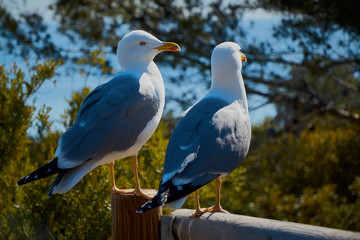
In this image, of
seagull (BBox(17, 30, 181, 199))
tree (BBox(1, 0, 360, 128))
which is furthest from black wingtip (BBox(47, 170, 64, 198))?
tree (BBox(1, 0, 360, 128))

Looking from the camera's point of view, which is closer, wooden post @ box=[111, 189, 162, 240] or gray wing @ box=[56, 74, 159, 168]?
gray wing @ box=[56, 74, 159, 168]

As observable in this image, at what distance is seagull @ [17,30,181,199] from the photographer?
2250 mm

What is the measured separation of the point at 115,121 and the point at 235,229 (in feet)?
2.66

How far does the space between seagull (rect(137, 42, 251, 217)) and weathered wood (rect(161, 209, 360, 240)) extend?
0.10m

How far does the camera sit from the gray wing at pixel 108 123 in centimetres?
229

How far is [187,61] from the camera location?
20.4 feet

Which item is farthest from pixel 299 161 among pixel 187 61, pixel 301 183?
pixel 187 61

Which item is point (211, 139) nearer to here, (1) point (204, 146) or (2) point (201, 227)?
(1) point (204, 146)

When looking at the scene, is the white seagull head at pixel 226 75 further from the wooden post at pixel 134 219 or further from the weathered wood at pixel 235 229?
the wooden post at pixel 134 219

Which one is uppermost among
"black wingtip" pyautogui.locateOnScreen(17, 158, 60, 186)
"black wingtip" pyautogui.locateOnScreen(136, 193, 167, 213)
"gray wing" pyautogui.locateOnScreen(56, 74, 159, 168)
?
"gray wing" pyautogui.locateOnScreen(56, 74, 159, 168)

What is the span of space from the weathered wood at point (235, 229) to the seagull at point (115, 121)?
0.80ft

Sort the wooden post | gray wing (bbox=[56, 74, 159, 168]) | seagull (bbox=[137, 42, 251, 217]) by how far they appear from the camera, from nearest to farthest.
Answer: seagull (bbox=[137, 42, 251, 217]) → gray wing (bbox=[56, 74, 159, 168]) → the wooden post

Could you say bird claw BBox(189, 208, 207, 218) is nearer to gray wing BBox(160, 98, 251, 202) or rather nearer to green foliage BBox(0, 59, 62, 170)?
gray wing BBox(160, 98, 251, 202)

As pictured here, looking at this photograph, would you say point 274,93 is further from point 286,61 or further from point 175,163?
point 175,163
